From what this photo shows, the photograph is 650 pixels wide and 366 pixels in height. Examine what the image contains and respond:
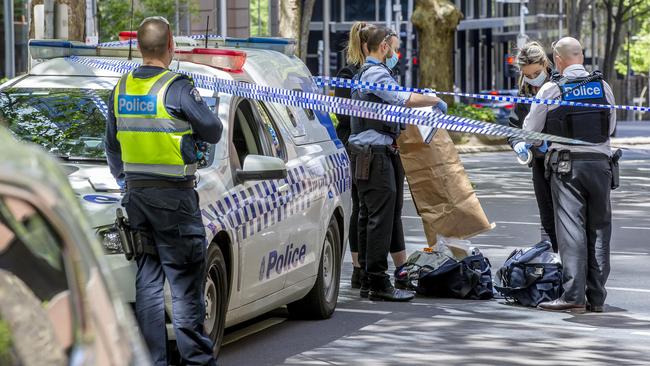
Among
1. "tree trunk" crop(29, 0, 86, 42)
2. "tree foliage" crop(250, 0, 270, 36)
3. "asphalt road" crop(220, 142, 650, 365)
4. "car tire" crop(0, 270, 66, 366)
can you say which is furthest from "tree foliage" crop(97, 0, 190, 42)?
"car tire" crop(0, 270, 66, 366)

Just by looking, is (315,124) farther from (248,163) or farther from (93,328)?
(93,328)

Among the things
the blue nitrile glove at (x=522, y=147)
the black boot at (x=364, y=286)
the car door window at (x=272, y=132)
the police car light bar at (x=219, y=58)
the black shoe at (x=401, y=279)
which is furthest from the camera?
the black shoe at (x=401, y=279)

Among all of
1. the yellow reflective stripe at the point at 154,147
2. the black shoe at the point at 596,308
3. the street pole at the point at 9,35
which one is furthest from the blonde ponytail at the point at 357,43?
the street pole at the point at 9,35

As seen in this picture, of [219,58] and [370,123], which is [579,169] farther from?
[219,58]

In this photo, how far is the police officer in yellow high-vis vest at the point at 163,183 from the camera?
6578 mm

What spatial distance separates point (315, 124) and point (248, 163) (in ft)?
7.46

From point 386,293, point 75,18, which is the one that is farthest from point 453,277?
point 75,18

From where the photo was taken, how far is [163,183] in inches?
260

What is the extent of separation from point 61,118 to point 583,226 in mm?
3657

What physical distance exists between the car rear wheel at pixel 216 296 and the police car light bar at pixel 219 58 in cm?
135

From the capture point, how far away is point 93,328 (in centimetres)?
258

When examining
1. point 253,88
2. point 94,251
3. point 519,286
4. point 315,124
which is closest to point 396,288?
point 519,286

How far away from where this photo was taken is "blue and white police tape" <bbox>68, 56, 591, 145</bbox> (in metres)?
8.34

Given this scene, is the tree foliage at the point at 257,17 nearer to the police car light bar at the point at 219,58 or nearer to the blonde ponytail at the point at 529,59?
the blonde ponytail at the point at 529,59
